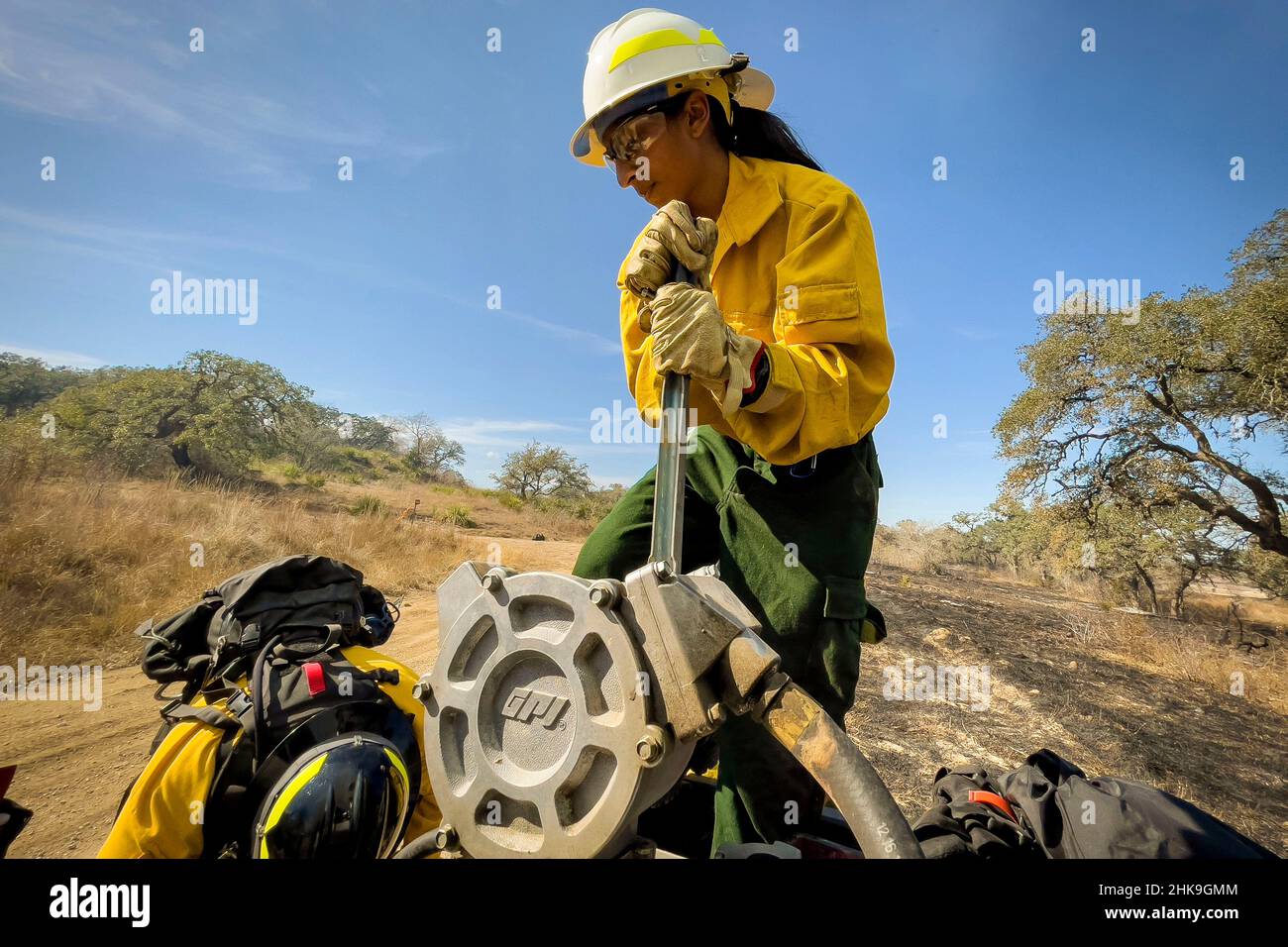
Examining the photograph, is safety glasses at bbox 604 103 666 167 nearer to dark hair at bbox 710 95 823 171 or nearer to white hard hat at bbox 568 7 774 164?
white hard hat at bbox 568 7 774 164

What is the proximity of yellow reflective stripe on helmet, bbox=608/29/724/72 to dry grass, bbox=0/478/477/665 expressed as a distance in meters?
7.48

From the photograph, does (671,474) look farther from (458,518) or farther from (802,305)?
(458,518)

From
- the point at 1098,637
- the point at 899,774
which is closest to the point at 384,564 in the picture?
the point at 899,774

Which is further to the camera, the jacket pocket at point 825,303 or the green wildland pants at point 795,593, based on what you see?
the green wildland pants at point 795,593

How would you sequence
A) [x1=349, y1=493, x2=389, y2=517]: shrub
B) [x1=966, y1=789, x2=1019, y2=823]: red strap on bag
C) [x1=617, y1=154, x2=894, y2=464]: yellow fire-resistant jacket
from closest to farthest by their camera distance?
[x1=617, y1=154, x2=894, y2=464]: yellow fire-resistant jacket → [x1=966, y1=789, x2=1019, y2=823]: red strap on bag → [x1=349, y1=493, x2=389, y2=517]: shrub

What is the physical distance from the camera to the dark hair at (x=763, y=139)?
215cm

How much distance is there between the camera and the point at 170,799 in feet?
5.87

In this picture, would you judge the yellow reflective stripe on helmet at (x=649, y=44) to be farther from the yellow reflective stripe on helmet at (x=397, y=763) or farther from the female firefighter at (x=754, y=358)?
the yellow reflective stripe on helmet at (x=397, y=763)

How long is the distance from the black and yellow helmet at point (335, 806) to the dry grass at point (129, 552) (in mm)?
6295

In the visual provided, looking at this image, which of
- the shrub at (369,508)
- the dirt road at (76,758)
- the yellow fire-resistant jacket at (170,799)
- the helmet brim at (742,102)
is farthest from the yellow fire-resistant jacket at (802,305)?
the shrub at (369,508)

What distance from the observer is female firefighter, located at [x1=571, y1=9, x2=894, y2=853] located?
56.4 inches

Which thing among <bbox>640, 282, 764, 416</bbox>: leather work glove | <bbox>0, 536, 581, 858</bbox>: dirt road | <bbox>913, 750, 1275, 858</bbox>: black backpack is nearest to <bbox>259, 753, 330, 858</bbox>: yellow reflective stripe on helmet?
<bbox>640, 282, 764, 416</bbox>: leather work glove
